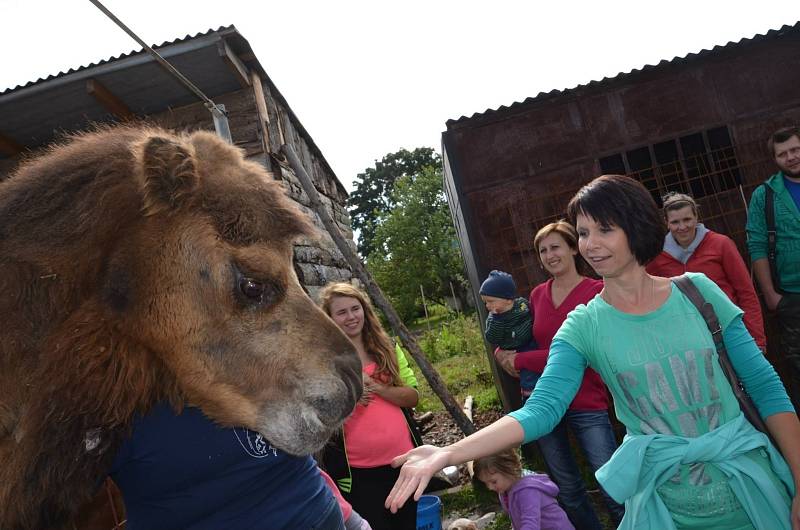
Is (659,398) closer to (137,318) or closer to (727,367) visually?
(727,367)

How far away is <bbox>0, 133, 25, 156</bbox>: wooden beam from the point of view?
5.56 meters

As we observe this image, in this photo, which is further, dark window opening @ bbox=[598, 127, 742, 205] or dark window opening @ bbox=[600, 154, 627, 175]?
dark window opening @ bbox=[600, 154, 627, 175]

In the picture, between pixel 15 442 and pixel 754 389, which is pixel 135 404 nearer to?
pixel 15 442

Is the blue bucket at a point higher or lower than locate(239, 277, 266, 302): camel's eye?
lower

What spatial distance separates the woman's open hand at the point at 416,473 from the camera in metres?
1.46

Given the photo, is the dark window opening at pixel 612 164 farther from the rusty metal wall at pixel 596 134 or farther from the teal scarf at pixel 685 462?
the teal scarf at pixel 685 462

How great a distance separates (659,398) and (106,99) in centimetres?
566

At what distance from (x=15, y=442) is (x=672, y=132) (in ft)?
21.4

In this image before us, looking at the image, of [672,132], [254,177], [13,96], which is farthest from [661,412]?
[13,96]

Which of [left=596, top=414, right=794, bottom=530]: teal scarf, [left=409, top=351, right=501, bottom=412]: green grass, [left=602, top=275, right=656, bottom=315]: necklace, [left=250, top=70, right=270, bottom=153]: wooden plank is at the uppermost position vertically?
[left=250, top=70, right=270, bottom=153]: wooden plank

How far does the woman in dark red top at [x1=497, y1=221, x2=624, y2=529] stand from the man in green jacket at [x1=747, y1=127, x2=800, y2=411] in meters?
1.50

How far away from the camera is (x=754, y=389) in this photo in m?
1.95

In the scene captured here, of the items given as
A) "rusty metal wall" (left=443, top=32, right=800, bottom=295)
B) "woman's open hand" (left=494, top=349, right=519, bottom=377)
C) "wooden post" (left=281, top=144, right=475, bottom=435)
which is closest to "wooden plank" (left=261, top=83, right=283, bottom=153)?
"wooden post" (left=281, top=144, right=475, bottom=435)

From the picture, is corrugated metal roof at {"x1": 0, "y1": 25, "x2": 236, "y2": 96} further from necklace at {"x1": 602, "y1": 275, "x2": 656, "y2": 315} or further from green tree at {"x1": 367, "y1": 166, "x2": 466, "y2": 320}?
green tree at {"x1": 367, "y1": 166, "x2": 466, "y2": 320}
